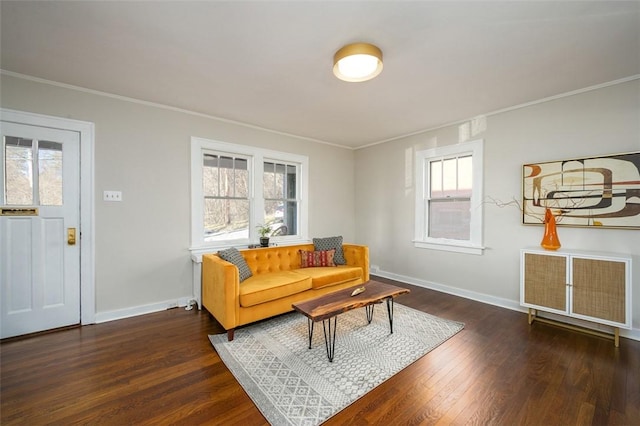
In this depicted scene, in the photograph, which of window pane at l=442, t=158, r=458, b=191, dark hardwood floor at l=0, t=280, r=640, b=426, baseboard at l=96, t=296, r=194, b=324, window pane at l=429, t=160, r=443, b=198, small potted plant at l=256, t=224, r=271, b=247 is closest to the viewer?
dark hardwood floor at l=0, t=280, r=640, b=426

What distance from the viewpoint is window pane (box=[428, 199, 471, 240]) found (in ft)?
13.2

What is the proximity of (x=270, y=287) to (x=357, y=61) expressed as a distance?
91.2 inches

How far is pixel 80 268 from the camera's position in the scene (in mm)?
2971

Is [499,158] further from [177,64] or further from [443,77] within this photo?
[177,64]

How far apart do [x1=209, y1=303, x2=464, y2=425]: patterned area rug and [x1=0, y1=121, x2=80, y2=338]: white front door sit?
1.80 meters

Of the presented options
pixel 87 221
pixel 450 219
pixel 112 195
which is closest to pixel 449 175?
pixel 450 219

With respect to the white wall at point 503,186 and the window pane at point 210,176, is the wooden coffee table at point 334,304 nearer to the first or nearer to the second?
the white wall at point 503,186

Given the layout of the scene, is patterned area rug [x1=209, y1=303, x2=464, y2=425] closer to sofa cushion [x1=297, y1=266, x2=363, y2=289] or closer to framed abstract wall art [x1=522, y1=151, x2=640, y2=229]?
sofa cushion [x1=297, y1=266, x2=363, y2=289]

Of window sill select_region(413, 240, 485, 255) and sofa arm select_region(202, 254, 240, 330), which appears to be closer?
sofa arm select_region(202, 254, 240, 330)

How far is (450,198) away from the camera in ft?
13.7

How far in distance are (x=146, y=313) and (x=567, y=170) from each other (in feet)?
17.1

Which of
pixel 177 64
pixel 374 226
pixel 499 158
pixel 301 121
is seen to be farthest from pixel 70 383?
pixel 499 158

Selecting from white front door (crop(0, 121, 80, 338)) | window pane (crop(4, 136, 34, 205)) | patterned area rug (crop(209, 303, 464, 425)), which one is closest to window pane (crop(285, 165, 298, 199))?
patterned area rug (crop(209, 303, 464, 425))

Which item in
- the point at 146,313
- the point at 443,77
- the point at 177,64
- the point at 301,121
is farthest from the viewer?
the point at 301,121
